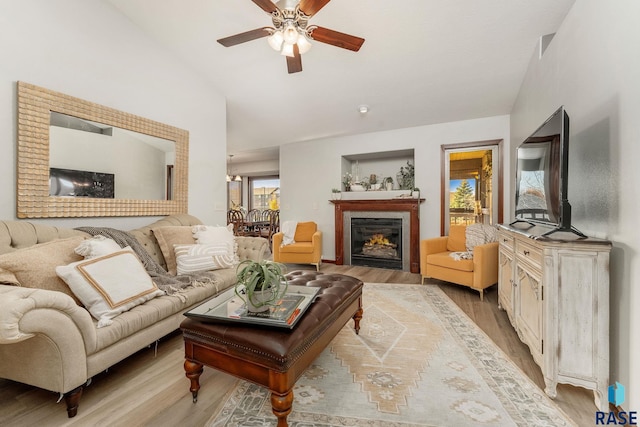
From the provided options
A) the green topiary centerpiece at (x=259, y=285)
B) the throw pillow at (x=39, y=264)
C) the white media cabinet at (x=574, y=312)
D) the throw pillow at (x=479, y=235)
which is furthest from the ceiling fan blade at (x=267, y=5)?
the throw pillow at (x=479, y=235)

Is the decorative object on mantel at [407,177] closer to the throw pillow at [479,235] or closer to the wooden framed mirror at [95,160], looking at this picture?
the throw pillow at [479,235]

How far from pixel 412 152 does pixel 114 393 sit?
4885mm

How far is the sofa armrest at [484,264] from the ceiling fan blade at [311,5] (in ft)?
9.31

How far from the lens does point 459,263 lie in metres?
3.16

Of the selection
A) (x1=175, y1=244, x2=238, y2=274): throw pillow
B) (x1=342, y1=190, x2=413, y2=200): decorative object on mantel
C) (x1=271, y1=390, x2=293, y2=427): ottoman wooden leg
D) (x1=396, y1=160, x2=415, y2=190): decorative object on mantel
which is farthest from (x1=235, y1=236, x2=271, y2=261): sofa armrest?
(x1=396, y1=160, x2=415, y2=190): decorative object on mantel

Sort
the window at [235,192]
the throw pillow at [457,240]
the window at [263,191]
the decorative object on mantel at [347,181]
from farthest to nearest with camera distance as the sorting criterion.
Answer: the window at [235,192]
the window at [263,191]
the decorative object on mantel at [347,181]
the throw pillow at [457,240]

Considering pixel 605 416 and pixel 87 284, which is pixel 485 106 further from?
pixel 87 284

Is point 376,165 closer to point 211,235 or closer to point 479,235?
point 479,235

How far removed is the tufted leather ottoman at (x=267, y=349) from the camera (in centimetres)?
116

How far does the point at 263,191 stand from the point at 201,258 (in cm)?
607

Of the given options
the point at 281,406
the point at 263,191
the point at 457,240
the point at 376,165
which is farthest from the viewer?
the point at 263,191

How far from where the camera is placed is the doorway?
14.1 ft

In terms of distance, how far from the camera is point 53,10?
2.11 m

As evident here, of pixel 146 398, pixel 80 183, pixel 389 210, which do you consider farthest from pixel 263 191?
pixel 146 398
